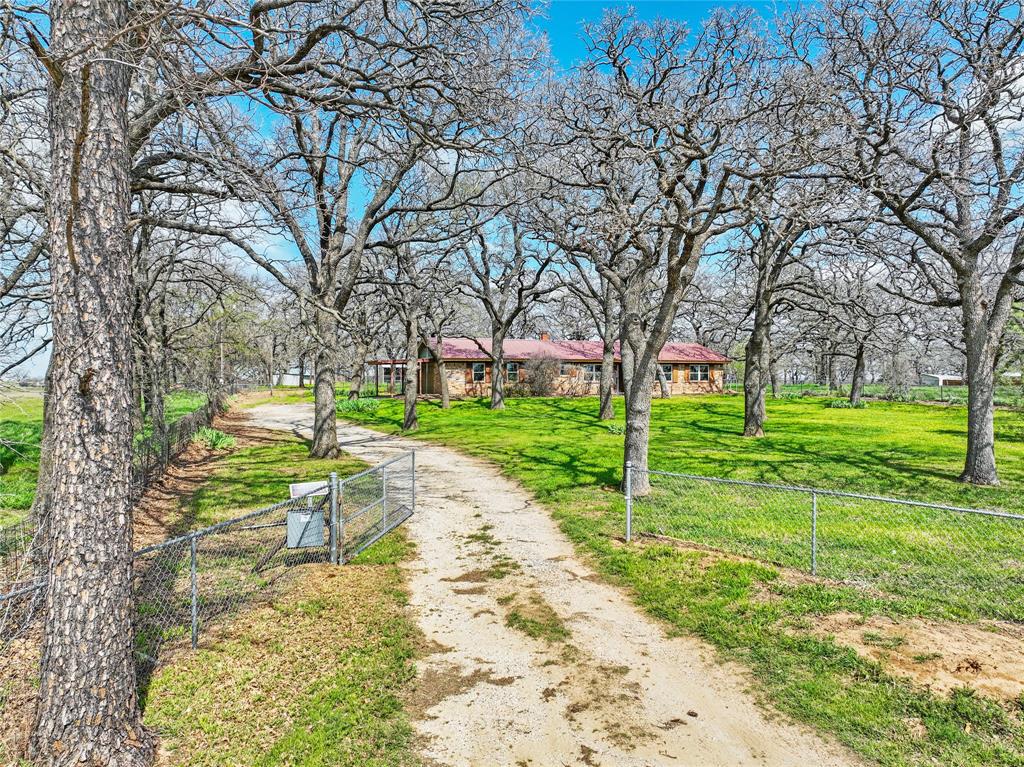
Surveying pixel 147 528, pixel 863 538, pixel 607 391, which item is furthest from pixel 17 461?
pixel 607 391

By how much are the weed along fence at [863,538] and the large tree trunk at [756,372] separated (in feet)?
30.1

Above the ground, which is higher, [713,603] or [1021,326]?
[1021,326]

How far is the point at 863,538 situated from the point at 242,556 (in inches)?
356

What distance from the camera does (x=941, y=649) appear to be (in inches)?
193

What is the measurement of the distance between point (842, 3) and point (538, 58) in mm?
6665

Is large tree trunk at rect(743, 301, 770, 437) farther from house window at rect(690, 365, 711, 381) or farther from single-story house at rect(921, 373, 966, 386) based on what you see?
single-story house at rect(921, 373, 966, 386)

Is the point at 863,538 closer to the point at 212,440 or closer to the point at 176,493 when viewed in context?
the point at 176,493

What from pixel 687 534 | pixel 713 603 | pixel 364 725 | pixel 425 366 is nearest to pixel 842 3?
pixel 687 534

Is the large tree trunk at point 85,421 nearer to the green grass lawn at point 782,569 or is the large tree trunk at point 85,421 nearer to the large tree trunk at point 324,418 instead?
the green grass lawn at point 782,569

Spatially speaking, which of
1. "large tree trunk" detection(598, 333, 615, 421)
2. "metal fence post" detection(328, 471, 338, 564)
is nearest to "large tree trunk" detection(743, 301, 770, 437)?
"large tree trunk" detection(598, 333, 615, 421)

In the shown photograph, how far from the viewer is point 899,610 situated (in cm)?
572

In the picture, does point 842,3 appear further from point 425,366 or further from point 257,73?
point 425,366

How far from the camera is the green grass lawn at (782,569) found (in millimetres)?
3971

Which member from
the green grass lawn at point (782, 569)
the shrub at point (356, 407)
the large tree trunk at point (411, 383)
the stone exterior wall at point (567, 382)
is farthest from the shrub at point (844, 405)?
the shrub at point (356, 407)
